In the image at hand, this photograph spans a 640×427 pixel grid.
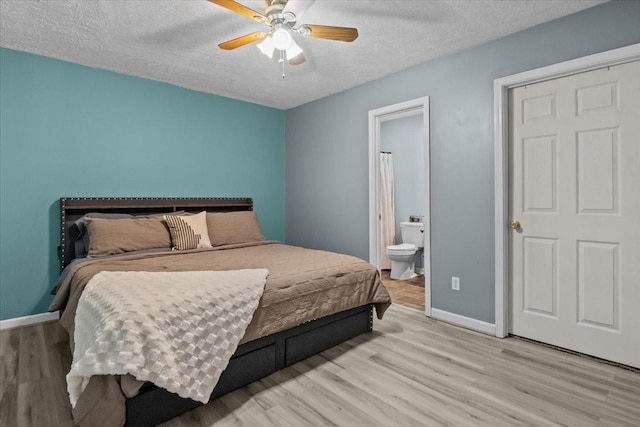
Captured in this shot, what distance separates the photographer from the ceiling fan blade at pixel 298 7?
7.11 ft

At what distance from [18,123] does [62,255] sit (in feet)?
4.02

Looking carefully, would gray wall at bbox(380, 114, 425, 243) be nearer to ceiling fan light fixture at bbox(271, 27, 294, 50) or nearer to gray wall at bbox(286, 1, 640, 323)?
gray wall at bbox(286, 1, 640, 323)

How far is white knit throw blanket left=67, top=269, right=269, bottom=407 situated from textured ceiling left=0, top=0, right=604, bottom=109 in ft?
5.98

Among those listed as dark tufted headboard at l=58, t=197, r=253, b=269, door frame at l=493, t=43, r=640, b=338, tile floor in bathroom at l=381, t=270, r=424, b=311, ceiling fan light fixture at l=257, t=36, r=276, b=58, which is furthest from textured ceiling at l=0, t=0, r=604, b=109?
tile floor in bathroom at l=381, t=270, r=424, b=311

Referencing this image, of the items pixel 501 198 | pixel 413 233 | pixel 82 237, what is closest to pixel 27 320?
pixel 82 237

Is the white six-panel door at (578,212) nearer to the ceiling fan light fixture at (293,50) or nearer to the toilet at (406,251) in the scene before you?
the ceiling fan light fixture at (293,50)

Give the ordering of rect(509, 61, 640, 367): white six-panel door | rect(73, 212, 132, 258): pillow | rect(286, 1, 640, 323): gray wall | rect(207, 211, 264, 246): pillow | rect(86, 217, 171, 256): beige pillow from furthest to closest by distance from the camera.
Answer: rect(207, 211, 264, 246): pillow → rect(73, 212, 132, 258): pillow → rect(86, 217, 171, 256): beige pillow → rect(286, 1, 640, 323): gray wall → rect(509, 61, 640, 367): white six-panel door

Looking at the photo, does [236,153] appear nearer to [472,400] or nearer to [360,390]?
[360,390]

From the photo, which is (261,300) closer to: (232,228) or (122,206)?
(232,228)

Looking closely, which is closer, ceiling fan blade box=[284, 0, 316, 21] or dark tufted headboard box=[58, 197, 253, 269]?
ceiling fan blade box=[284, 0, 316, 21]

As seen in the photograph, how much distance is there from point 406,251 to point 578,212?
7.76 ft

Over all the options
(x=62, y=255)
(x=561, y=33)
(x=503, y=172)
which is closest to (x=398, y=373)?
(x=503, y=172)

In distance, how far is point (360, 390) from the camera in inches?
79.9

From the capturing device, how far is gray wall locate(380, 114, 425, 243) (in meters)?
5.42
